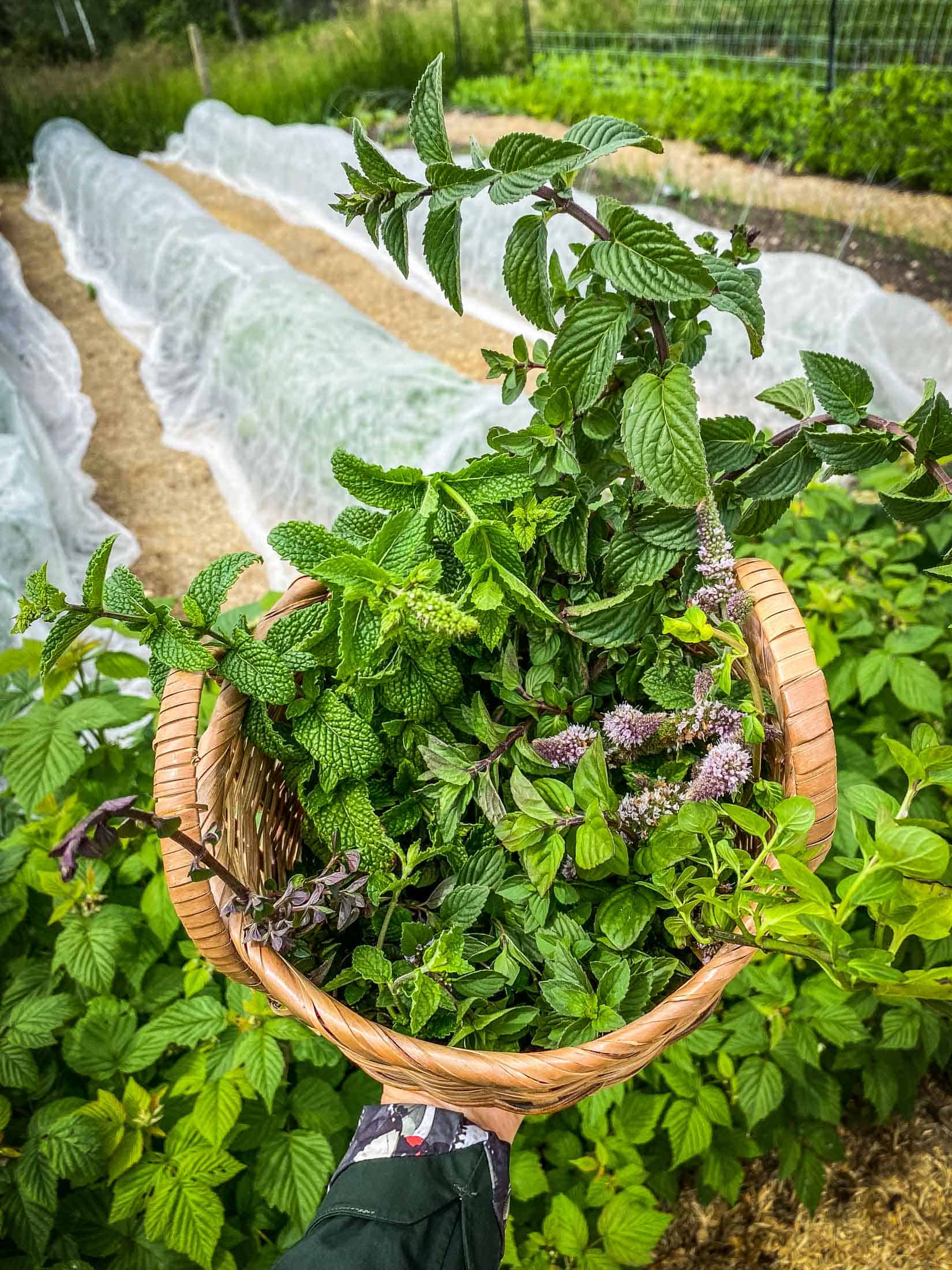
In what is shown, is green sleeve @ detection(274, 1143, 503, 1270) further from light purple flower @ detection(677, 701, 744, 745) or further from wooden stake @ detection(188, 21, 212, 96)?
wooden stake @ detection(188, 21, 212, 96)

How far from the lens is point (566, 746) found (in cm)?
63

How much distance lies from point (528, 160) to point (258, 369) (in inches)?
90.4

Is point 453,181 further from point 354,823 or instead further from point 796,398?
point 354,823

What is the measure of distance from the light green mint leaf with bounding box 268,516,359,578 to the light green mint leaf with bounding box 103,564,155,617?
10cm

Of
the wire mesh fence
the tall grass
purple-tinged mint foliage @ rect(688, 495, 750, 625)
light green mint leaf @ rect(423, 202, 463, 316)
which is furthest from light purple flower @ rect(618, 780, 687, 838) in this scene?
the tall grass

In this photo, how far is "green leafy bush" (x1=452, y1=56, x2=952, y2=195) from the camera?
3.58m

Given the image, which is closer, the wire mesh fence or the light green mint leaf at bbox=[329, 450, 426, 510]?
the light green mint leaf at bbox=[329, 450, 426, 510]

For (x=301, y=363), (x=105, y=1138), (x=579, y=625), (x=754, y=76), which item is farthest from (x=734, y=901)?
(x=754, y=76)

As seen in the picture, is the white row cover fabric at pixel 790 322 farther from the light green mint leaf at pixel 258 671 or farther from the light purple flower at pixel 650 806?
the light purple flower at pixel 650 806

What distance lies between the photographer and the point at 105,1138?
0.82 m

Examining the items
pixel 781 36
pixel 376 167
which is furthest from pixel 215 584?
pixel 781 36

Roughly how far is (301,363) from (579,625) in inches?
79.7

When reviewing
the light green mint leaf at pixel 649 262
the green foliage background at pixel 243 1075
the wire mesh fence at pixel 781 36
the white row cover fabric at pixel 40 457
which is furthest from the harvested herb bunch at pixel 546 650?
the wire mesh fence at pixel 781 36

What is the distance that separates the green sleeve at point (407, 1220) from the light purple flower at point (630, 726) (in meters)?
0.31
